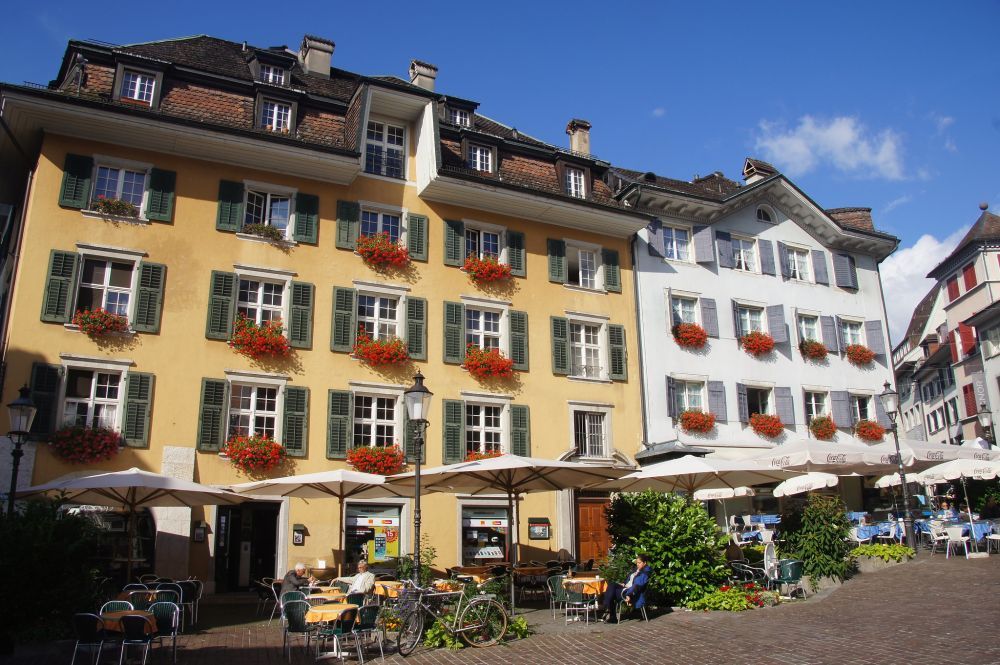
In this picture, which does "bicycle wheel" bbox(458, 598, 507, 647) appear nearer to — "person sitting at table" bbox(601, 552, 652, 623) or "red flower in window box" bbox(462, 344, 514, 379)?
"person sitting at table" bbox(601, 552, 652, 623)

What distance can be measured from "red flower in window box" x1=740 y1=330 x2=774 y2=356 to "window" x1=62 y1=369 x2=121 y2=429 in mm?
17886

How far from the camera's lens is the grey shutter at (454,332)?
21453 millimetres

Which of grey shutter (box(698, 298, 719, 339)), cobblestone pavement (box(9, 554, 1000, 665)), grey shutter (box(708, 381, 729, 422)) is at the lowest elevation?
cobblestone pavement (box(9, 554, 1000, 665))

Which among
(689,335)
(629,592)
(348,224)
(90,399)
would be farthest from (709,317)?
(90,399)

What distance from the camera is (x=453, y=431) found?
68.4 feet

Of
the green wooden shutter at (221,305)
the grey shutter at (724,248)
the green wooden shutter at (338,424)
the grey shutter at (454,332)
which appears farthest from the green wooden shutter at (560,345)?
the green wooden shutter at (221,305)

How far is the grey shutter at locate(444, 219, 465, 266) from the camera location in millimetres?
22300

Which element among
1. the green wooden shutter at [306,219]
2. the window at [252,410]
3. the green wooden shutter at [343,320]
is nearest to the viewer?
the window at [252,410]

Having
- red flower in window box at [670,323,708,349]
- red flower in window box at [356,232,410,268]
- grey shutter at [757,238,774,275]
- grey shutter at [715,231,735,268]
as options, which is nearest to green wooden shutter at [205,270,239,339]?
red flower in window box at [356,232,410,268]

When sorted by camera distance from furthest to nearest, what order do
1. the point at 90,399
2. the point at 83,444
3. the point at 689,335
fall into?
the point at 689,335 → the point at 90,399 → the point at 83,444

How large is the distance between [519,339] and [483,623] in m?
11.5

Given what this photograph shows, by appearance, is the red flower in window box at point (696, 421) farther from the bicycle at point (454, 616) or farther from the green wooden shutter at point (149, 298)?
the green wooden shutter at point (149, 298)

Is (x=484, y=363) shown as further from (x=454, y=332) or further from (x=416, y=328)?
(x=416, y=328)

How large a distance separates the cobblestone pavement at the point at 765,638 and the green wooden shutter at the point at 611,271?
1157 centimetres
